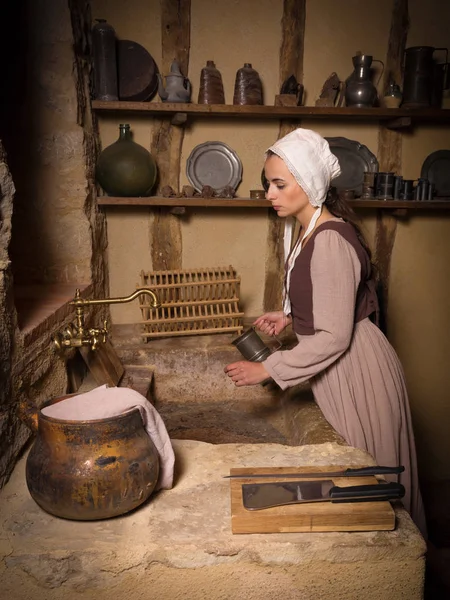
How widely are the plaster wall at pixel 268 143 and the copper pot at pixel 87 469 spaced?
7.22 ft

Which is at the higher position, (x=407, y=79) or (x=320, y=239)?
(x=407, y=79)

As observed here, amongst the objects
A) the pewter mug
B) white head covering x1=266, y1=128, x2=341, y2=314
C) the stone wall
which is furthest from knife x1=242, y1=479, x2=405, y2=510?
the stone wall

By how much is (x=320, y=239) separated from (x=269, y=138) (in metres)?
1.76

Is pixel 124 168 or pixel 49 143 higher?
pixel 49 143

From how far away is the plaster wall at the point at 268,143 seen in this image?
308 centimetres

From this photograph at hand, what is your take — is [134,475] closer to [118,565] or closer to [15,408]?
[118,565]

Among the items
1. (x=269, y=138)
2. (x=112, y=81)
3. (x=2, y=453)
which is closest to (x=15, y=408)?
(x=2, y=453)

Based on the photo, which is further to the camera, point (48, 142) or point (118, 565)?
point (48, 142)

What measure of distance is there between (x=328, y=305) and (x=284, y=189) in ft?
1.46

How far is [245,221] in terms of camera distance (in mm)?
3363

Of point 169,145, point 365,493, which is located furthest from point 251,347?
point 169,145

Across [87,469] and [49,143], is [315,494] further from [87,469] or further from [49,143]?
[49,143]

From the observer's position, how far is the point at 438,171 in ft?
11.1

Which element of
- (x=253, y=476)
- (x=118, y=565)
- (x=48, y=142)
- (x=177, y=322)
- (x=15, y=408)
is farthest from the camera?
(x=177, y=322)
